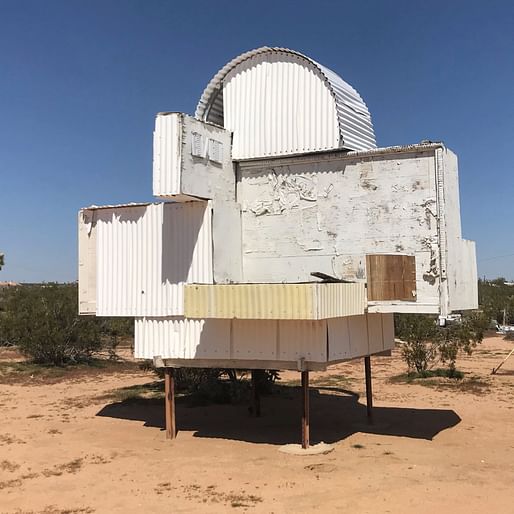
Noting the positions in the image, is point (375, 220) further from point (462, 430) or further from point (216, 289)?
point (462, 430)

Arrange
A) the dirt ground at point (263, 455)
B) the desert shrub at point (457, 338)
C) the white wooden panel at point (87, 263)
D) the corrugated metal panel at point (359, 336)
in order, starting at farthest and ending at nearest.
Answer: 1. the desert shrub at point (457, 338)
2. the white wooden panel at point (87, 263)
3. the corrugated metal panel at point (359, 336)
4. the dirt ground at point (263, 455)

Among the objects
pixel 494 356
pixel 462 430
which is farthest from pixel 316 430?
pixel 494 356

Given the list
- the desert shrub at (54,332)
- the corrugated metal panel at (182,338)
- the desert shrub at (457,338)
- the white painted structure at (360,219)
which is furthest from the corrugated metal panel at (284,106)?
the desert shrub at (54,332)

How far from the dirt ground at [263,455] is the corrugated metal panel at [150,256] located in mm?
3354

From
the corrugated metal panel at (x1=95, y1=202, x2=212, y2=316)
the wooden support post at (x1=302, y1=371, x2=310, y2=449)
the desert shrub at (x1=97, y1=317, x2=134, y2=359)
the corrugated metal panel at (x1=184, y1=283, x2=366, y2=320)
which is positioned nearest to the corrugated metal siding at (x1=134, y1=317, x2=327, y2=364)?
the corrugated metal panel at (x1=95, y1=202, x2=212, y2=316)

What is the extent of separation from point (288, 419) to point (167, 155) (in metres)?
8.71

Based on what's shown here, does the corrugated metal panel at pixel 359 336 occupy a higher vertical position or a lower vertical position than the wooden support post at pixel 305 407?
higher

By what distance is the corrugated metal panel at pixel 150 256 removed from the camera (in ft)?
46.6

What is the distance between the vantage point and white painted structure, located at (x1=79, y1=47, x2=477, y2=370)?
1313 centimetres

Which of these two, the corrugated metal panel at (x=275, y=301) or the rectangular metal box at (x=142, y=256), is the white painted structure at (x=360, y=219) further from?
the rectangular metal box at (x=142, y=256)

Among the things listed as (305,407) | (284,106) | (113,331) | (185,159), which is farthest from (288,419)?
(113,331)

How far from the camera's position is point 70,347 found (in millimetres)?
31219

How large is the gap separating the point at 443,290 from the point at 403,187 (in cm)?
237

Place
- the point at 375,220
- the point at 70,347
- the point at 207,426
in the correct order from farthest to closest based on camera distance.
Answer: the point at 70,347
the point at 207,426
the point at 375,220
